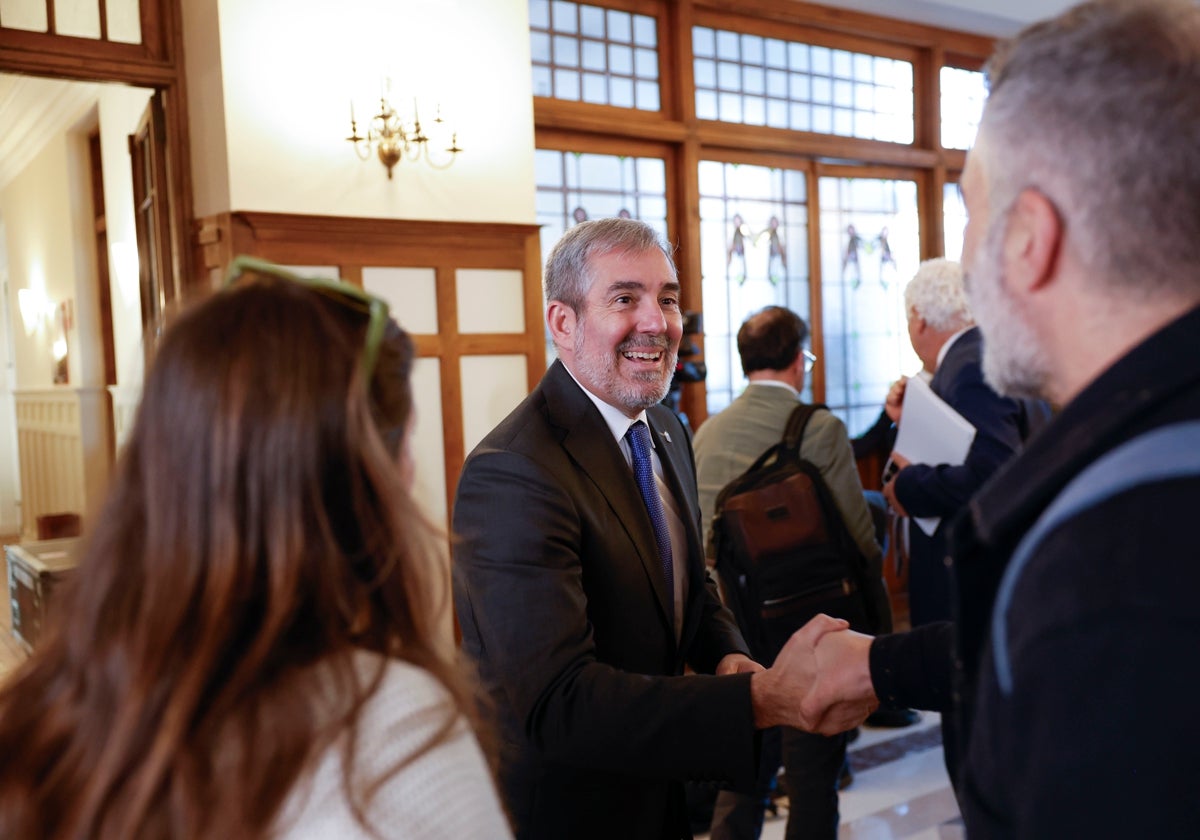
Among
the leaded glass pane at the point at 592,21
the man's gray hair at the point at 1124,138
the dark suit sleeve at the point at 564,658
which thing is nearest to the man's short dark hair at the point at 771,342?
the dark suit sleeve at the point at 564,658

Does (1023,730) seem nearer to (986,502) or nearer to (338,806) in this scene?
(986,502)

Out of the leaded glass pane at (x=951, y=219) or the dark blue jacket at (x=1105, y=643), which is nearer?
the dark blue jacket at (x=1105, y=643)

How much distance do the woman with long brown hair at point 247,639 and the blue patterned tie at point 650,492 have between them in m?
0.92

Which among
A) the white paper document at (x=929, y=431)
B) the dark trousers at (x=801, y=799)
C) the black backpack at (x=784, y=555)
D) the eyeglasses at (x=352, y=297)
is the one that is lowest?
the dark trousers at (x=801, y=799)

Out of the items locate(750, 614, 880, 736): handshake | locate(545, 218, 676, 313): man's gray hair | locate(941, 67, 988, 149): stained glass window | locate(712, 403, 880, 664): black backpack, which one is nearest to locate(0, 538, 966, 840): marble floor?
locate(712, 403, 880, 664): black backpack

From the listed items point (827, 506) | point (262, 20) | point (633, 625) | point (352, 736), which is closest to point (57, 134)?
point (262, 20)

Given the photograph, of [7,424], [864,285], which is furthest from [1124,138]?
[7,424]

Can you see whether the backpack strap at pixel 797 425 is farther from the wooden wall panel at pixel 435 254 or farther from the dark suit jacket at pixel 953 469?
the wooden wall panel at pixel 435 254

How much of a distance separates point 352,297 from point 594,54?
15.3 ft

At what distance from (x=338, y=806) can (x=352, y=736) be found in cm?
5

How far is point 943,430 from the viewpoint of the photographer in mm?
2785

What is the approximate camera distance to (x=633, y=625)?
1664 mm

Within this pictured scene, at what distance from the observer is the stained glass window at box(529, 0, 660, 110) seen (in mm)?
5082

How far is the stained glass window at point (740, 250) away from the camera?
5773 millimetres
